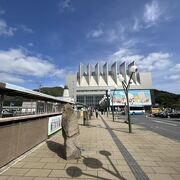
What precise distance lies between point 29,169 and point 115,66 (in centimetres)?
9798

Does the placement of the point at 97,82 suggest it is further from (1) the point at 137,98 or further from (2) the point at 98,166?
(2) the point at 98,166

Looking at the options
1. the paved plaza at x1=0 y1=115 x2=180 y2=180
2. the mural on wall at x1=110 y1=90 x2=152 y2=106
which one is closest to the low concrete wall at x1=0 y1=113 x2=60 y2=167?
the paved plaza at x1=0 y1=115 x2=180 y2=180

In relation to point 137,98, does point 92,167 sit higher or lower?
lower

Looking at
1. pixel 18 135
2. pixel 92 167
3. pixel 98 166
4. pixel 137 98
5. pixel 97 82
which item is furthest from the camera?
pixel 97 82

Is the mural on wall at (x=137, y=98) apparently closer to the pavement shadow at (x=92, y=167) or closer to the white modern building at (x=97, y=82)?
the white modern building at (x=97, y=82)

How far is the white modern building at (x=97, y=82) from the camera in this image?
3893 inches

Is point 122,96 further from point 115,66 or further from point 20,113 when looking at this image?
point 20,113

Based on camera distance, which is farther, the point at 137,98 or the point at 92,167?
the point at 137,98

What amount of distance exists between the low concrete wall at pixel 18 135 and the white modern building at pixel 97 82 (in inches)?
3539

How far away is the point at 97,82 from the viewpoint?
102750mm

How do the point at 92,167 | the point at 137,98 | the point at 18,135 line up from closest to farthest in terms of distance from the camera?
the point at 92,167 → the point at 18,135 → the point at 137,98

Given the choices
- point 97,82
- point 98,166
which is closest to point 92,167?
point 98,166

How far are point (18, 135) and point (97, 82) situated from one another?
9699 centimetres

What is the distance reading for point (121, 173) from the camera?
16.1 feet
